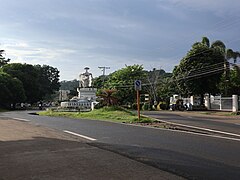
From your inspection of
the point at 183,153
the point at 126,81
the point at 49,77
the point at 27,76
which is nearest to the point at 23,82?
the point at 27,76

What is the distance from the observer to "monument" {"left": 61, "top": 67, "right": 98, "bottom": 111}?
142ft

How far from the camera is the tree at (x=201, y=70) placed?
49281 millimetres

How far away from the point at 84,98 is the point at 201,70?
61.9ft

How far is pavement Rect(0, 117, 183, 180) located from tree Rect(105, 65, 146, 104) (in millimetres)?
55477

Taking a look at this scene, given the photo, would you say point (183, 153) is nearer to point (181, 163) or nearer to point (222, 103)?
point (181, 163)

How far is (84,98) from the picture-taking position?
5641cm

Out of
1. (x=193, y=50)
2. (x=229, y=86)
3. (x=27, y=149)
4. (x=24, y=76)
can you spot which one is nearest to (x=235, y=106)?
(x=229, y=86)

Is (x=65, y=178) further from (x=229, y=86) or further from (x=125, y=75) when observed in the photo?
(x=125, y=75)

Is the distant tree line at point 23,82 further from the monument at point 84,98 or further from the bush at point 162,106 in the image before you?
the bush at point 162,106

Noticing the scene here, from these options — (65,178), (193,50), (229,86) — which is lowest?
(65,178)

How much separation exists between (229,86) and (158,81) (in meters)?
28.5

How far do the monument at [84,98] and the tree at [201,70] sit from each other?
531 inches

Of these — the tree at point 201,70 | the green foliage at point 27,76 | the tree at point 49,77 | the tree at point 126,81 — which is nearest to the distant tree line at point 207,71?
the tree at point 201,70

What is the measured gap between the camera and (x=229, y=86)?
49.6 m
